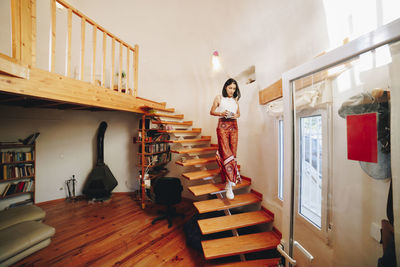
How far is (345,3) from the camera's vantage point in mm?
1065

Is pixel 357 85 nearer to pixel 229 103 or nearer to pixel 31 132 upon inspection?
pixel 229 103

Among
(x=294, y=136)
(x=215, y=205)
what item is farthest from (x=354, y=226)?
(x=215, y=205)

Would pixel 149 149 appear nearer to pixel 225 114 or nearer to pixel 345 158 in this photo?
pixel 225 114

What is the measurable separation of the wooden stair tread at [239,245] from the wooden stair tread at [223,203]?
0.31m

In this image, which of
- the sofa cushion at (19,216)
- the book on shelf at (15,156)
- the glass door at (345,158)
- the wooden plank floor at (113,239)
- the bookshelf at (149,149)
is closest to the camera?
the glass door at (345,158)

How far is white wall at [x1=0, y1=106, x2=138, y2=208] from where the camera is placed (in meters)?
2.71

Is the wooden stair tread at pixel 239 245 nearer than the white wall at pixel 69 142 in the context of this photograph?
Yes

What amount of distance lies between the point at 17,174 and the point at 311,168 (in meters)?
4.57

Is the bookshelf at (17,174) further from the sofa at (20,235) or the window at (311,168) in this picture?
the window at (311,168)

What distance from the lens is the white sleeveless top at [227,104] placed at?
6.01 ft

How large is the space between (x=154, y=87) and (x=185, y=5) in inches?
78.0

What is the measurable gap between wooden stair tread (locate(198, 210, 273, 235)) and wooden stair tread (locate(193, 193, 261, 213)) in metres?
0.13

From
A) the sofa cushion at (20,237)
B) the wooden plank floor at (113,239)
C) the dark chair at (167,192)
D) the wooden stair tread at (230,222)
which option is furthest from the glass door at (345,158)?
the sofa cushion at (20,237)

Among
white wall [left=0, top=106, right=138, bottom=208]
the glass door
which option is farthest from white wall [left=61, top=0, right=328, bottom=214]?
white wall [left=0, top=106, right=138, bottom=208]
